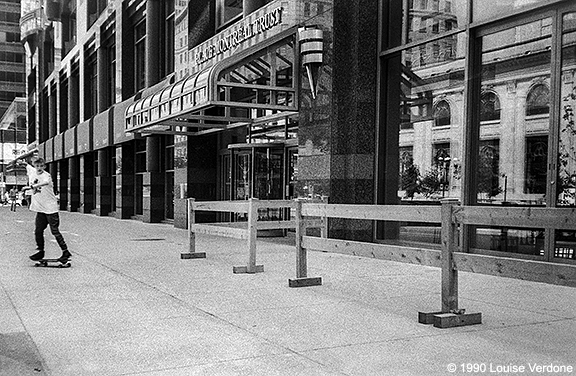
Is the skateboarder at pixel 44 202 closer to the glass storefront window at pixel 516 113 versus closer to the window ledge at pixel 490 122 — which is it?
the glass storefront window at pixel 516 113

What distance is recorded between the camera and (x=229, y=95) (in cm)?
1587

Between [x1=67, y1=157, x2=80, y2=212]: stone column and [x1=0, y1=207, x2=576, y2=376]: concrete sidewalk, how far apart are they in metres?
30.8

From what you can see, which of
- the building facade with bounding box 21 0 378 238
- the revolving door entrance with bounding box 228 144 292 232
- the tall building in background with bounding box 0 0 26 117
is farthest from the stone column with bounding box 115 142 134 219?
the tall building in background with bounding box 0 0 26 117

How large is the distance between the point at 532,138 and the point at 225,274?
5409 mm

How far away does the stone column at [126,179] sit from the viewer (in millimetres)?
27547

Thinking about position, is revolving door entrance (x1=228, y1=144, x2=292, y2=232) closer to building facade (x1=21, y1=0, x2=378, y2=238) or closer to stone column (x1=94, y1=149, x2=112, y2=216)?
building facade (x1=21, y1=0, x2=378, y2=238)

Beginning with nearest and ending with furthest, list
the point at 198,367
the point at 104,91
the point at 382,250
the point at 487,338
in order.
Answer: the point at 198,367
the point at 487,338
the point at 382,250
the point at 104,91

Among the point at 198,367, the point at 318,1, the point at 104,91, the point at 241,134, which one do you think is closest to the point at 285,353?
the point at 198,367

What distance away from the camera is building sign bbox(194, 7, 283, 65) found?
14709 mm

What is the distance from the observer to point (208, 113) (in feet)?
61.9

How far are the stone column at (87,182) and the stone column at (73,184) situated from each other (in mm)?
3171

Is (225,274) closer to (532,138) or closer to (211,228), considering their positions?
(211,228)

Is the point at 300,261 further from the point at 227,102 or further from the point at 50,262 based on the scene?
the point at 227,102

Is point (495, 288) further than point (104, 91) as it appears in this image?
No
